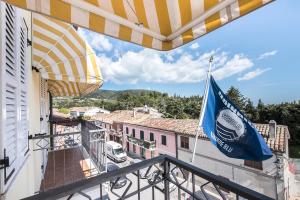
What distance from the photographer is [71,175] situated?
5676mm

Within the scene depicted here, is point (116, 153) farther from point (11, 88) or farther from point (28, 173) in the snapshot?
point (11, 88)

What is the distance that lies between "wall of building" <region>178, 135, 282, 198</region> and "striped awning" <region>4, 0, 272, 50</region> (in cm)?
1459

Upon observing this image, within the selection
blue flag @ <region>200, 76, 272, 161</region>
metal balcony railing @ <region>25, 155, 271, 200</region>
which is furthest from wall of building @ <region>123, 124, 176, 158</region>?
metal balcony railing @ <region>25, 155, 271, 200</region>

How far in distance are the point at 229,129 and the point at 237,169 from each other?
11.2 metres

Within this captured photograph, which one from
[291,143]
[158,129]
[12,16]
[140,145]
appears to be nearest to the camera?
[12,16]

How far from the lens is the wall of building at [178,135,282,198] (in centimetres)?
1350

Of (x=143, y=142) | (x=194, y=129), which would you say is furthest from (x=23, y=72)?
(x=143, y=142)

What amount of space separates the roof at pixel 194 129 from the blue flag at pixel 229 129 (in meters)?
9.62

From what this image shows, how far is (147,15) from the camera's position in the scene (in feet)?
6.00

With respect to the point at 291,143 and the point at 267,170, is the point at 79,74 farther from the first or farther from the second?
the point at 291,143

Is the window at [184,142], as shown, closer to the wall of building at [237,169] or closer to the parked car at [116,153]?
the wall of building at [237,169]

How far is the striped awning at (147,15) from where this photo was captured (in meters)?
1.48

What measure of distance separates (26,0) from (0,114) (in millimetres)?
949

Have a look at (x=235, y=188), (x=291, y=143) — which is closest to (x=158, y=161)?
(x=235, y=188)
